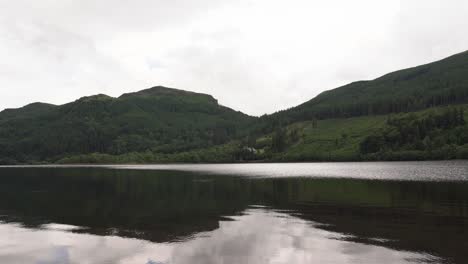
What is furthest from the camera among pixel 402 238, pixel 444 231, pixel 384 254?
pixel 444 231

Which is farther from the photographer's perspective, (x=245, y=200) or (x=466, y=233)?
(x=245, y=200)

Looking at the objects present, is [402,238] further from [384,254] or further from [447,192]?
[447,192]

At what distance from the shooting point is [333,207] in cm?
4491

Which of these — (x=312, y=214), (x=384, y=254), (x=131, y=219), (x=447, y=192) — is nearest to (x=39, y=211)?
(x=131, y=219)

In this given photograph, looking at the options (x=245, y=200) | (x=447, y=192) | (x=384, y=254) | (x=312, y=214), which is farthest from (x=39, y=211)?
(x=447, y=192)

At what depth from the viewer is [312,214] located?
40531 millimetres

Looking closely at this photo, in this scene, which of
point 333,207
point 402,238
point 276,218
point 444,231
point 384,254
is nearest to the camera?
point 384,254

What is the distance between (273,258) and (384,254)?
676cm

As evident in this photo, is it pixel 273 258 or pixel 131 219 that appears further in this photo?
pixel 131 219

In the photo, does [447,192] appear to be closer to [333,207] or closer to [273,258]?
[333,207]

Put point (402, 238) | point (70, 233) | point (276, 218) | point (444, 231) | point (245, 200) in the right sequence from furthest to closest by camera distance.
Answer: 1. point (245, 200)
2. point (276, 218)
3. point (70, 233)
4. point (444, 231)
5. point (402, 238)

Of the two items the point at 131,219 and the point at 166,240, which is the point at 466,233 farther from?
the point at 131,219

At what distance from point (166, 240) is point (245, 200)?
26720mm

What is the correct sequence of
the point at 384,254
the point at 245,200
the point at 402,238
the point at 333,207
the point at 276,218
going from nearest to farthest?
the point at 384,254
the point at 402,238
the point at 276,218
the point at 333,207
the point at 245,200
